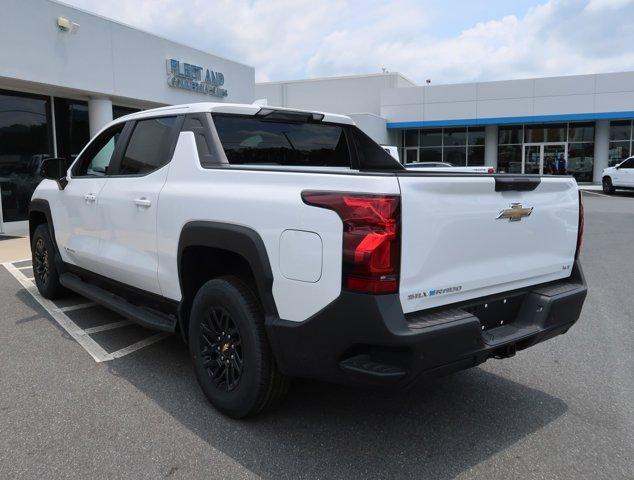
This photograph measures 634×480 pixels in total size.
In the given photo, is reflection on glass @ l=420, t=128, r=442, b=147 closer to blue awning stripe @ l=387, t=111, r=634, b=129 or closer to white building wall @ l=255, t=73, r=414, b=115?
blue awning stripe @ l=387, t=111, r=634, b=129

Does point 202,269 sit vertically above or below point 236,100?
below

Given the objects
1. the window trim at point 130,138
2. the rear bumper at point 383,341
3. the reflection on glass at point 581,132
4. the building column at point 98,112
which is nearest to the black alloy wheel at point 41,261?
the window trim at point 130,138

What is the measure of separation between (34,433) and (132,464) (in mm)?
748

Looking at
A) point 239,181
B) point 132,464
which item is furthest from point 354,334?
point 132,464

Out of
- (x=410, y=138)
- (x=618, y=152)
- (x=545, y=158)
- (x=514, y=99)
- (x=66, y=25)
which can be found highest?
(x=514, y=99)

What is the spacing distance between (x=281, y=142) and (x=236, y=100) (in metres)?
14.7

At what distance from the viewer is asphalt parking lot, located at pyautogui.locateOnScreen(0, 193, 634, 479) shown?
9.46 feet

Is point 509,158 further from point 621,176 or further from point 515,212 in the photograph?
point 515,212

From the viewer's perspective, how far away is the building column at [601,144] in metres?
29.6

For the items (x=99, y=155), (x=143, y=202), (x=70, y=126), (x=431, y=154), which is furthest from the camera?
(x=431, y=154)

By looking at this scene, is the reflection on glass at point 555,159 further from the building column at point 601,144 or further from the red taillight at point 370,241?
the red taillight at point 370,241

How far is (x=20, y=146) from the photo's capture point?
12.4 metres

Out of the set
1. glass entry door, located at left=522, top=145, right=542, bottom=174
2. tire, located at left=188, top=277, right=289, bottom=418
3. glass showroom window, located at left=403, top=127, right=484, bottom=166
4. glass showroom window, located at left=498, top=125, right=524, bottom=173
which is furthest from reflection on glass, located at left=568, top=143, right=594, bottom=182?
tire, located at left=188, top=277, right=289, bottom=418

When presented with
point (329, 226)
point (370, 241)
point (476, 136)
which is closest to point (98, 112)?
point (329, 226)
